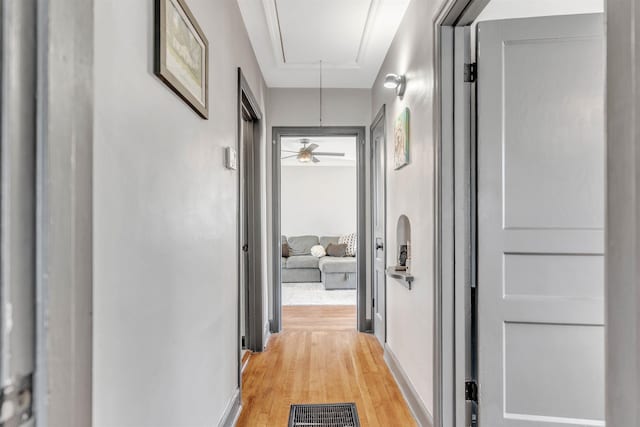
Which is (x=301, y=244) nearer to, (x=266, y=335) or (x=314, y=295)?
(x=314, y=295)

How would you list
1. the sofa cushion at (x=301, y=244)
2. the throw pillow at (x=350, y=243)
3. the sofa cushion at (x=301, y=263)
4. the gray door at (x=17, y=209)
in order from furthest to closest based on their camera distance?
1. the sofa cushion at (x=301, y=244)
2. the throw pillow at (x=350, y=243)
3. the sofa cushion at (x=301, y=263)
4. the gray door at (x=17, y=209)

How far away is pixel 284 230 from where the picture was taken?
7.76 m

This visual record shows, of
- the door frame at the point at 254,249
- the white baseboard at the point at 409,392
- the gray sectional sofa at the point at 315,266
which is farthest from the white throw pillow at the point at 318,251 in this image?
the white baseboard at the point at 409,392

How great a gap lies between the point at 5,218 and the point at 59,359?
0.19 m

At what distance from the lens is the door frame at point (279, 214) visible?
3.73 meters

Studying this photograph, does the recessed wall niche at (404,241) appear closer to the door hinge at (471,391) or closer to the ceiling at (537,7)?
the door hinge at (471,391)

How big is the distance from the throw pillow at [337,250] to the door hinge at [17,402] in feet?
21.3

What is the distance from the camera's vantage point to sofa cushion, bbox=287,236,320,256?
7.26 m

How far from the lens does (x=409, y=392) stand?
2268 mm

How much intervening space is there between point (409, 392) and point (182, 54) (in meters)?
2.20

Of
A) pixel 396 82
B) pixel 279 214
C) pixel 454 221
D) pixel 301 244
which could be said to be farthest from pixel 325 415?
pixel 301 244

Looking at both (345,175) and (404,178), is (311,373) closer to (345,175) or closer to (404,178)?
(404,178)

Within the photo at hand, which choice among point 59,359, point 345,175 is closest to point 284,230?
point 345,175

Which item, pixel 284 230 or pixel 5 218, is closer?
pixel 5 218
